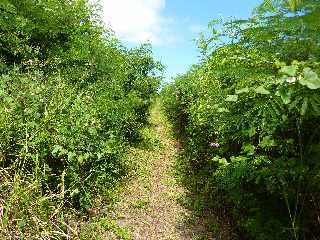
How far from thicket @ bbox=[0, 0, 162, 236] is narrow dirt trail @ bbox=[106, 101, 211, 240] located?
56 centimetres

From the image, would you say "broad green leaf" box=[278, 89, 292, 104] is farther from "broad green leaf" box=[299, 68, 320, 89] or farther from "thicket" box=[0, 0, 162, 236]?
"thicket" box=[0, 0, 162, 236]

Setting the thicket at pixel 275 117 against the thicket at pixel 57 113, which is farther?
the thicket at pixel 57 113

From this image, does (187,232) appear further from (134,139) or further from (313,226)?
(134,139)

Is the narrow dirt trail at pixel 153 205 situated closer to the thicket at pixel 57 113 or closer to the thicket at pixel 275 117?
the thicket at pixel 57 113

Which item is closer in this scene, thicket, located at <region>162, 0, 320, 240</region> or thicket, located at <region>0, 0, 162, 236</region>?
thicket, located at <region>162, 0, 320, 240</region>

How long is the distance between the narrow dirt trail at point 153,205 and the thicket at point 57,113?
56 cm

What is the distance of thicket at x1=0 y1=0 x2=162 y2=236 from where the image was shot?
5844 mm

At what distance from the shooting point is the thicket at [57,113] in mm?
5844

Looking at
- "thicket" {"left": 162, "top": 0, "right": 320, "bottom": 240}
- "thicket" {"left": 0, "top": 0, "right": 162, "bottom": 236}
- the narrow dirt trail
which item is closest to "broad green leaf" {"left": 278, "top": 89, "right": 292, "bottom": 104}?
"thicket" {"left": 162, "top": 0, "right": 320, "bottom": 240}

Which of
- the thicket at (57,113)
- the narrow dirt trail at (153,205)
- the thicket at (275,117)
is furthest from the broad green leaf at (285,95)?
the narrow dirt trail at (153,205)

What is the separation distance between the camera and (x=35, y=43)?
11.6 metres

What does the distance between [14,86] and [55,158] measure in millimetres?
1713

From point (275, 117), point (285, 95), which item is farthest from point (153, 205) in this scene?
point (285, 95)

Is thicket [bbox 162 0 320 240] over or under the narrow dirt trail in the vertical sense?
over
